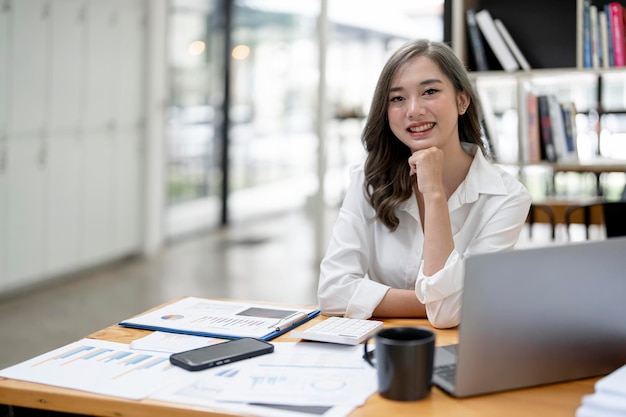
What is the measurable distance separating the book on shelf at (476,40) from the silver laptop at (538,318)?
2.62 metres

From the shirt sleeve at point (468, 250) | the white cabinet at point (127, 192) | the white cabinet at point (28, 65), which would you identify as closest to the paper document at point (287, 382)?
the shirt sleeve at point (468, 250)

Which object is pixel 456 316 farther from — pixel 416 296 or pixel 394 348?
pixel 394 348

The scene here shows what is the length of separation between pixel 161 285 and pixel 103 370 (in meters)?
4.10

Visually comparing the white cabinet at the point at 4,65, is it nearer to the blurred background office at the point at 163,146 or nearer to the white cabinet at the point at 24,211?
→ the blurred background office at the point at 163,146

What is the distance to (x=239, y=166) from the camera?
862 cm

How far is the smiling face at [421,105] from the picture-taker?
6.48 feet

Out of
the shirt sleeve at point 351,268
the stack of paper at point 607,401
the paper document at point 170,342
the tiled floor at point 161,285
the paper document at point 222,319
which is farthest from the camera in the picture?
the tiled floor at point 161,285

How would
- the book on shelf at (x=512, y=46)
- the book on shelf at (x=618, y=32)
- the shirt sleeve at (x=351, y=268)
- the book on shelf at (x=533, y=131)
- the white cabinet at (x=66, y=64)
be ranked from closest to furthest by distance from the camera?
1. the shirt sleeve at (x=351, y=268)
2. the book on shelf at (x=618, y=32)
3. the book on shelf at (x=533, y=131)
4. the book on shelf at (x=512, y=46)
5. the white cabinet at (x=66, y=64)

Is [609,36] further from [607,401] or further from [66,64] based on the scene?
[66,64]

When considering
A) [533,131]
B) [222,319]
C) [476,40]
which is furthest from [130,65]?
[222,319]

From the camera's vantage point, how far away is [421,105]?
6.48 ft

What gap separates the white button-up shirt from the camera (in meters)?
1.87

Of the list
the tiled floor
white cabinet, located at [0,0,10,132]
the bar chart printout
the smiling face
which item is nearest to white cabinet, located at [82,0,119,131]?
white cabinet, located at [0,0,10,132]

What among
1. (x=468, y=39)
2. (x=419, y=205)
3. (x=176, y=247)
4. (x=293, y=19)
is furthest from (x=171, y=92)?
(x=419, y=205)
